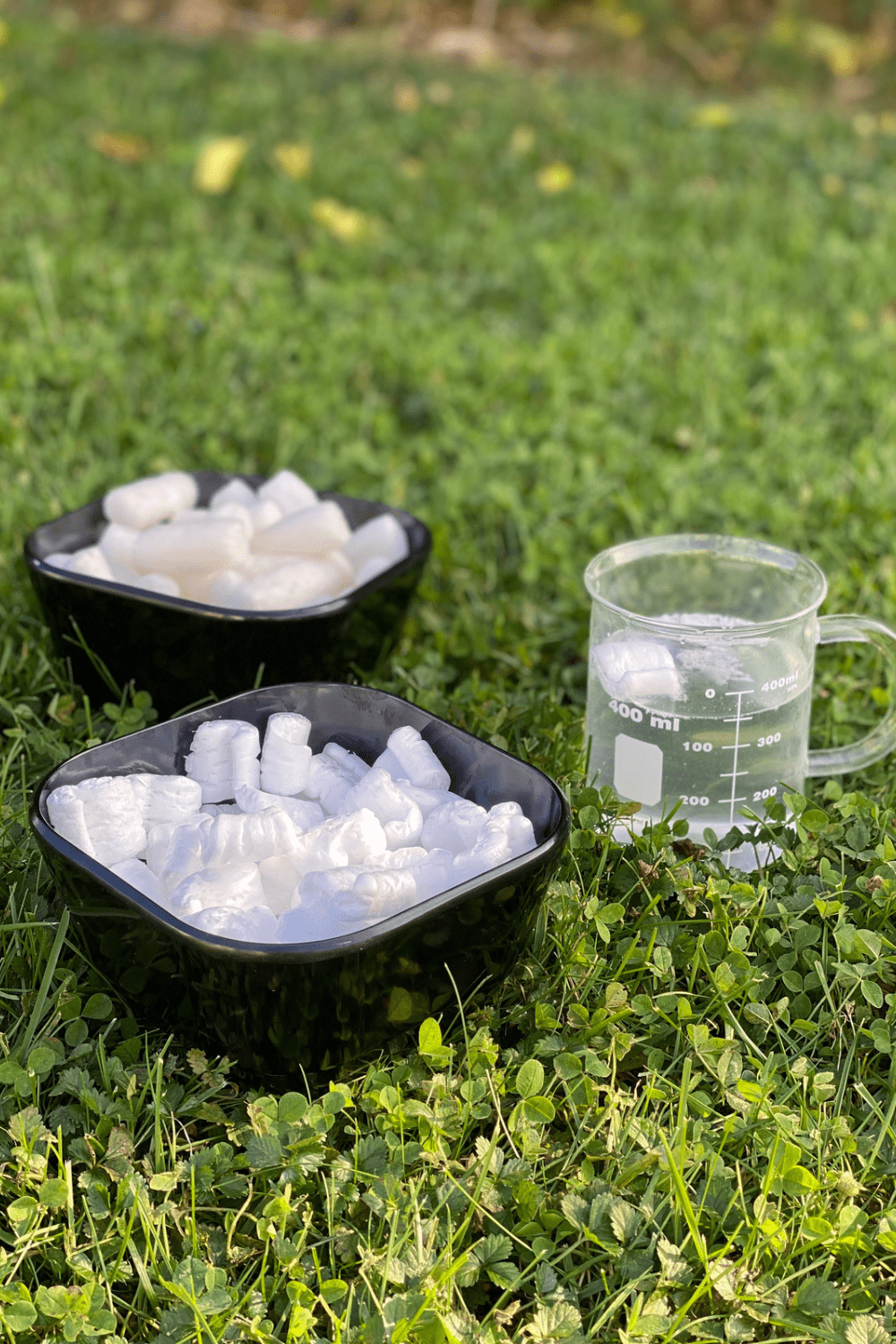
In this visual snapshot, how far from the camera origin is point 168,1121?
1385 millimetres

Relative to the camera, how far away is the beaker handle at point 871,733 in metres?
1.78

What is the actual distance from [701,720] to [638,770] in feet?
0.37

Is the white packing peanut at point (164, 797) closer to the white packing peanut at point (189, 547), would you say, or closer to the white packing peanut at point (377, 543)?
the white packing peanut at point (189, 547)

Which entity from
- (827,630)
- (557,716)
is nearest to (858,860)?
(827,630)

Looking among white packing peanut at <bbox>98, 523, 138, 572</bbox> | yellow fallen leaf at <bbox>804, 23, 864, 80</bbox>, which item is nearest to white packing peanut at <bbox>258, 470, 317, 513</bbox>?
white packing peanut at <bbox>98, 523, 138, 572</bbox>

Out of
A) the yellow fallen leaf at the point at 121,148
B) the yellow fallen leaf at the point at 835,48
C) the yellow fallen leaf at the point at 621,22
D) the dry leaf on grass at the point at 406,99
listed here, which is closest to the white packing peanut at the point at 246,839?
the yellow fallen leaf at the point at 121,148

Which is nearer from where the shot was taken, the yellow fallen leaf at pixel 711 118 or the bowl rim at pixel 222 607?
the bowl rim at pixel 222 607

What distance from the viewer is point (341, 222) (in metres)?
4.21

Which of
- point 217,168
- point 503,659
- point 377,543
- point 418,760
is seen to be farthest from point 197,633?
point 217,168

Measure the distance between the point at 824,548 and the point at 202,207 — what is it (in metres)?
2.64

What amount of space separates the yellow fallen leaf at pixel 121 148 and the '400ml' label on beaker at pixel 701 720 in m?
3.65

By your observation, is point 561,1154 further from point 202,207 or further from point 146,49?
point 146,49

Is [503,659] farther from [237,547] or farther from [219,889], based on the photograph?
[219,889]

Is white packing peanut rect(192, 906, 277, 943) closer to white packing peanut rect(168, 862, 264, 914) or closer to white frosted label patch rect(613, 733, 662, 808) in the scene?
white packing peanut rect(168, 862, 264, 914)
